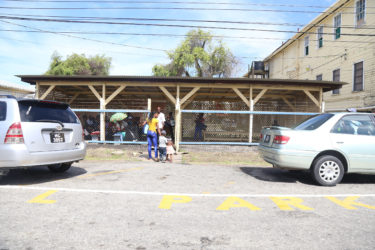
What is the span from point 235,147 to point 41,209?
7.53m

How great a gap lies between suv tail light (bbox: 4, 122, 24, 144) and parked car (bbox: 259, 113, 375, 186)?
4.92m

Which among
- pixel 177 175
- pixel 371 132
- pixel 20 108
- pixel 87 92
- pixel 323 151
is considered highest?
pixel 87 92

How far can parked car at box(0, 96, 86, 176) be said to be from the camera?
454cm

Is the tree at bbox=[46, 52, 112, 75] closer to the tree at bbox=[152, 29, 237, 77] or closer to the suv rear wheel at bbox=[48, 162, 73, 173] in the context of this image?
the tree at bbox=[152, 29, 237, 77]

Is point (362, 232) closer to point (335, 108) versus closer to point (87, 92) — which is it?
point (87, 92)

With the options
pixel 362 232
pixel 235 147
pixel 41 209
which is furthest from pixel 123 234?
pixel 235 147

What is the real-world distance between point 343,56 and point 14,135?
752 inches

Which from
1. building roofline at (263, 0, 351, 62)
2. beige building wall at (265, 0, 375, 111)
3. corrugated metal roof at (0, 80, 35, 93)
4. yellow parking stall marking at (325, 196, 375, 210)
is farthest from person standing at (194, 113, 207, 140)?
corrugated metal roof at (0, 80, 35, 93)

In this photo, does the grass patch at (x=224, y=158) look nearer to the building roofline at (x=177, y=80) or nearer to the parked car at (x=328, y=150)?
the parked car at (x=328, y=150)

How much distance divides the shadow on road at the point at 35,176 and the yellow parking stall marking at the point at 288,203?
4.38 metres

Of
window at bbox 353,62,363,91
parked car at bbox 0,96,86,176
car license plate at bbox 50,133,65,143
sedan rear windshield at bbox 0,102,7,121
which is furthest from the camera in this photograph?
window at bbox 353,62,363,91

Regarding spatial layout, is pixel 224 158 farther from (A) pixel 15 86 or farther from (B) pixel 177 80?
(A) pixel 15 86

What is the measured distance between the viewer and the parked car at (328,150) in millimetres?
5242

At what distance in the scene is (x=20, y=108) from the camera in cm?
475
